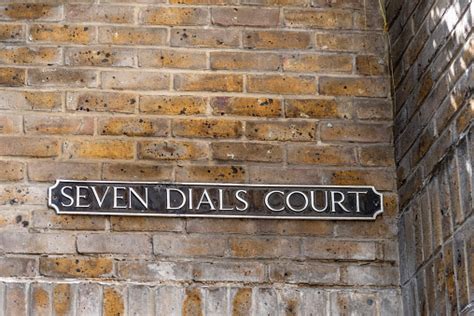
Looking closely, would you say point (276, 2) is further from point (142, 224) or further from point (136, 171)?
point (142, 224)

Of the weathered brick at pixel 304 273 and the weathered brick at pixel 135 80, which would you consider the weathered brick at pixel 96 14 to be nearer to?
the weathered brick at pixel 135 80

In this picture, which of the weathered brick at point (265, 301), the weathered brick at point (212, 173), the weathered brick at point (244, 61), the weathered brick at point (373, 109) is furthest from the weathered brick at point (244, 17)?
the weathered brick at point (265, 301)

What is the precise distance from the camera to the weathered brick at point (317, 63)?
14.2 feet

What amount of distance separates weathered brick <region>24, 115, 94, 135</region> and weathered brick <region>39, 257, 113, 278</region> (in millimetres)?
469

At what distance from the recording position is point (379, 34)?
14.5ft

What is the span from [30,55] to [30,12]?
178mm

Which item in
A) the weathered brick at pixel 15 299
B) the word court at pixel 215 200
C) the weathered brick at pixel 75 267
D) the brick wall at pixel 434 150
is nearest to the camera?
the brick wall at pixel 434 150

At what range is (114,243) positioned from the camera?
4.04 meters

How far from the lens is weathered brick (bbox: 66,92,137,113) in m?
4.21

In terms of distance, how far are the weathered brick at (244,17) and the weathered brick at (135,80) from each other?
30cm

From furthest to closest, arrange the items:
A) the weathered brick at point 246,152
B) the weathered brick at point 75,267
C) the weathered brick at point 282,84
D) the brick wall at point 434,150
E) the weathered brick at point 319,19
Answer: the weathered brick at point 319,19 < the weathered brick at point 282,84 < the weathered brick at point 246,152 < the weathered brick at point 75,267 < the brick wall at point 434,150

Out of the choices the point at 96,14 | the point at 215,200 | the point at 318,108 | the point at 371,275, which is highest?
the point at 96,14

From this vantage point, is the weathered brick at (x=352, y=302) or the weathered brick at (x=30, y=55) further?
the weathered brick at (x=30, y=55)

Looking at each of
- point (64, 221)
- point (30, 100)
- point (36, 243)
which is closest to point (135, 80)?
A: point (30, 100)
